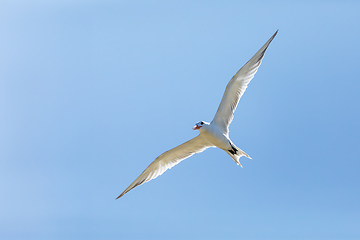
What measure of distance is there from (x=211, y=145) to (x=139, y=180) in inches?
76.8

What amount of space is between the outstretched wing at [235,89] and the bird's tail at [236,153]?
508 millimetres

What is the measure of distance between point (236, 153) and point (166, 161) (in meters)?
1.90

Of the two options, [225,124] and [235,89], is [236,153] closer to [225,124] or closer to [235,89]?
[225,124]

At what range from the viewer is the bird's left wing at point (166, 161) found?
10711 mm

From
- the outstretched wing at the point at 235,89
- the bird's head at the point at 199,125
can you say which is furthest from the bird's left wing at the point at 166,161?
the outstretched wing at the point at 235,89

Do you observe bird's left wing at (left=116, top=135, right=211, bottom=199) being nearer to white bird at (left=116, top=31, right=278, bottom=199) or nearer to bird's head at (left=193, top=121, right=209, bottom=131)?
white bird at (left=116, top=31, right=278, bottom=199)

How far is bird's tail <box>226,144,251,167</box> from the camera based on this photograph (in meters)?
9.76

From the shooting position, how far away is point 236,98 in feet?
33.0

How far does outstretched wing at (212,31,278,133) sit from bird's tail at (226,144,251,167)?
1.67 feet

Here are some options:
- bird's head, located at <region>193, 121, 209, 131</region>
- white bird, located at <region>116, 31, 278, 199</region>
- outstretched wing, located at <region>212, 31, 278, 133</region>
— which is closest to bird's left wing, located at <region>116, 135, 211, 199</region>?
white bird, located at <region>116, 31, 278, 199</region>

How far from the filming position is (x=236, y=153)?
32.3 feet

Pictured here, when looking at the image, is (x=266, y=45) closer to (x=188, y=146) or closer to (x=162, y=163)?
(x=188, y=146)

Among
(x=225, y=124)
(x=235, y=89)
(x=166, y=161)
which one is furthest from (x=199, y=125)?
(x=166, y=161)

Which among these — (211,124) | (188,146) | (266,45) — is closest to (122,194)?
(188,146)
